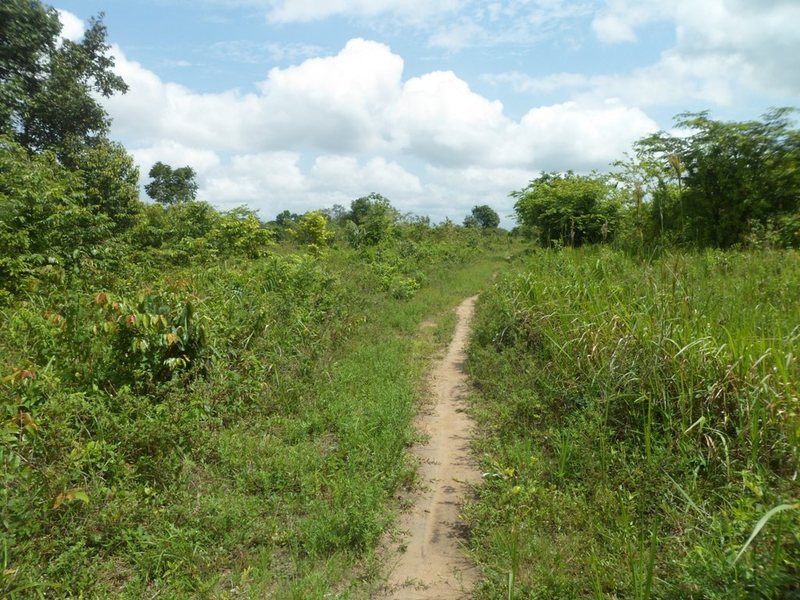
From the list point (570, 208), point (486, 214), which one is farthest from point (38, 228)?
point (486, 214)

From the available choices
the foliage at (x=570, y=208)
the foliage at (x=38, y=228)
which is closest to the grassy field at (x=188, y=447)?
the foliage at (x=38, y=228)

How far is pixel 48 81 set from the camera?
14664 millimetres

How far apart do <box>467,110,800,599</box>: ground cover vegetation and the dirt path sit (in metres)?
0.17

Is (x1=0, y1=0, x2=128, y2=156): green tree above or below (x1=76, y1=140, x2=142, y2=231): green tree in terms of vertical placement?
above

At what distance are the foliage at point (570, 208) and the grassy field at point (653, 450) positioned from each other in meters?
8.63

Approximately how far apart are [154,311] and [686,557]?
14.5 feet

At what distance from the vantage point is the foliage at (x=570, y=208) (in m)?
14.0

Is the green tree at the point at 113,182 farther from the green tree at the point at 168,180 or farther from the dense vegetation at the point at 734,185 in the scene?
the green tree at the point at 168,180

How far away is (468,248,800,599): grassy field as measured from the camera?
245 cm

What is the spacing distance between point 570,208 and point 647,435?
1238 cm

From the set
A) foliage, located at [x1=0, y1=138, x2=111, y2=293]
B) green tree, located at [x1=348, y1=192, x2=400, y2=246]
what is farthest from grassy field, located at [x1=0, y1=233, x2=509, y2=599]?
green tree, located at [x1=348, y1=192, x2=400, y2=246]

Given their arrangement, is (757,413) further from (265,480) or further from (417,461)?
(265,480)

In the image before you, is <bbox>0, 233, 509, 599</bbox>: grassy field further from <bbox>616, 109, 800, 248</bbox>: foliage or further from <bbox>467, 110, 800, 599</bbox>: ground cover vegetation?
<bbox>616, 109, 800, 248</bbox>: foliage

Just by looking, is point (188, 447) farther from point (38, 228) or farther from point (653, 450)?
point (38, 228)
